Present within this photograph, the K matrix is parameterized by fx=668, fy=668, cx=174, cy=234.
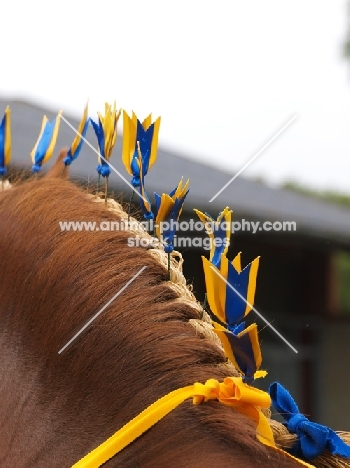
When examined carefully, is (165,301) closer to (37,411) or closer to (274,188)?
(37,411)

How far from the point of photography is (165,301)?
0.96 meters

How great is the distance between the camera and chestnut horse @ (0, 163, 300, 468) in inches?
33.4

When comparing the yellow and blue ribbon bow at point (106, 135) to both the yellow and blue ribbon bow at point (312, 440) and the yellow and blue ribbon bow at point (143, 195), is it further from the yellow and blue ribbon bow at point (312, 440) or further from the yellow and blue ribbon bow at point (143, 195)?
the yellow and blue ribbon bow at point (312, 440)

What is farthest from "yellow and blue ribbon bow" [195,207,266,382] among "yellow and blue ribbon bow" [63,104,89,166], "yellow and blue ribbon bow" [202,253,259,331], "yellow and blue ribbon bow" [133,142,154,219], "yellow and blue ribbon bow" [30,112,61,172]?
"yellow and blue ribbon bow" [30,112,61,172]

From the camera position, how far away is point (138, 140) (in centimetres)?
109

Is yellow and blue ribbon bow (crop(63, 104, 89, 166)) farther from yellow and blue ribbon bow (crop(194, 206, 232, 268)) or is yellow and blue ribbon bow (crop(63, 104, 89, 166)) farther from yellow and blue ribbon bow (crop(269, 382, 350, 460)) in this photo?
yellow and blue ribbon bow (crop(269, 382, 350, 460))

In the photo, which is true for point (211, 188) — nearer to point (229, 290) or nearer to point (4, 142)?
point (4, 142)

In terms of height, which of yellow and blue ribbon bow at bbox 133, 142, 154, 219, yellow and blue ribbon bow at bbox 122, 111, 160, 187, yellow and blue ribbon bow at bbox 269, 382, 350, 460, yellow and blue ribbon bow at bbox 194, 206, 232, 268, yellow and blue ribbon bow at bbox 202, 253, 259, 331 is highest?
yellow and blue ribbon bow at bbox 122, 111, 160, 187

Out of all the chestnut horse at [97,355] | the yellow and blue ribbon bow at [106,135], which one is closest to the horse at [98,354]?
the chestnut horse at [97,355]

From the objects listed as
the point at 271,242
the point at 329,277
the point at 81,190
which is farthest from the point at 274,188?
the point at 81,190

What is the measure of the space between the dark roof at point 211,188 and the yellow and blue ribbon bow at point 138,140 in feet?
10.8

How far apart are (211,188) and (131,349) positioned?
5.32 meters

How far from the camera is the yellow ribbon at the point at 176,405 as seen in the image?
0.85m

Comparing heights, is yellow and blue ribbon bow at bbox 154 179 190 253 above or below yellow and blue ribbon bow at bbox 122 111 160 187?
below
